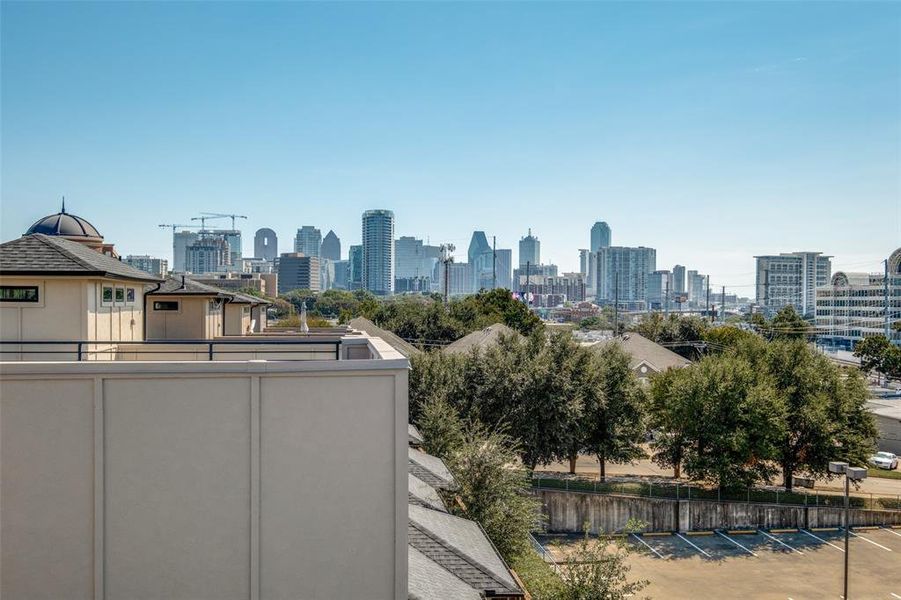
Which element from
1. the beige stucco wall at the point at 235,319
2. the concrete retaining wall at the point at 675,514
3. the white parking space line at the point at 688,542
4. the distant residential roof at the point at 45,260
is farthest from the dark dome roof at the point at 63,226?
the white parking space line at the point at 688,542

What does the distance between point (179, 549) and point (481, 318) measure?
195ft

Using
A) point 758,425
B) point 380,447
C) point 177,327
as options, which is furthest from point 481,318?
point 380,447

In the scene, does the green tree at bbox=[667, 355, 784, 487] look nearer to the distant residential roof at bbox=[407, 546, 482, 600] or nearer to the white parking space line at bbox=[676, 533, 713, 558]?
the white parking space line at bbox=[676, 533, 713, 558]

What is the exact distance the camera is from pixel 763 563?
23.0 m

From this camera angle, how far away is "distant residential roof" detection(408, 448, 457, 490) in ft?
59.9

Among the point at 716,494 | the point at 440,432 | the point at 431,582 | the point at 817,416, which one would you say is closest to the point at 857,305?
the point at 817,416

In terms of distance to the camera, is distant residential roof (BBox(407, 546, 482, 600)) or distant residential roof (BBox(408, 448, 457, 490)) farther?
distant residential roof (BBox(408, 448, 457, 490))

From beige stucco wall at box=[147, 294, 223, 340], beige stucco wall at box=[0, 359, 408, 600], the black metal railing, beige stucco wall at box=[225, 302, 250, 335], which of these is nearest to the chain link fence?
beige stucco wall at box=[225, 302, 250, 335]

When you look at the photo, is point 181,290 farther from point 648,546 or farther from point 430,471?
point 648,546

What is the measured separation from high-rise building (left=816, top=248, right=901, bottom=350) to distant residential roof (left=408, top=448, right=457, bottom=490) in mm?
108131

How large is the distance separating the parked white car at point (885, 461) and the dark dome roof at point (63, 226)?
147 feet

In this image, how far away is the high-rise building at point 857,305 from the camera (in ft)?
356

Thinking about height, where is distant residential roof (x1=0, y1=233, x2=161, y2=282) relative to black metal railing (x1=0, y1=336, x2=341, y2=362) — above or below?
above

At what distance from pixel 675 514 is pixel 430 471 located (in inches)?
557
